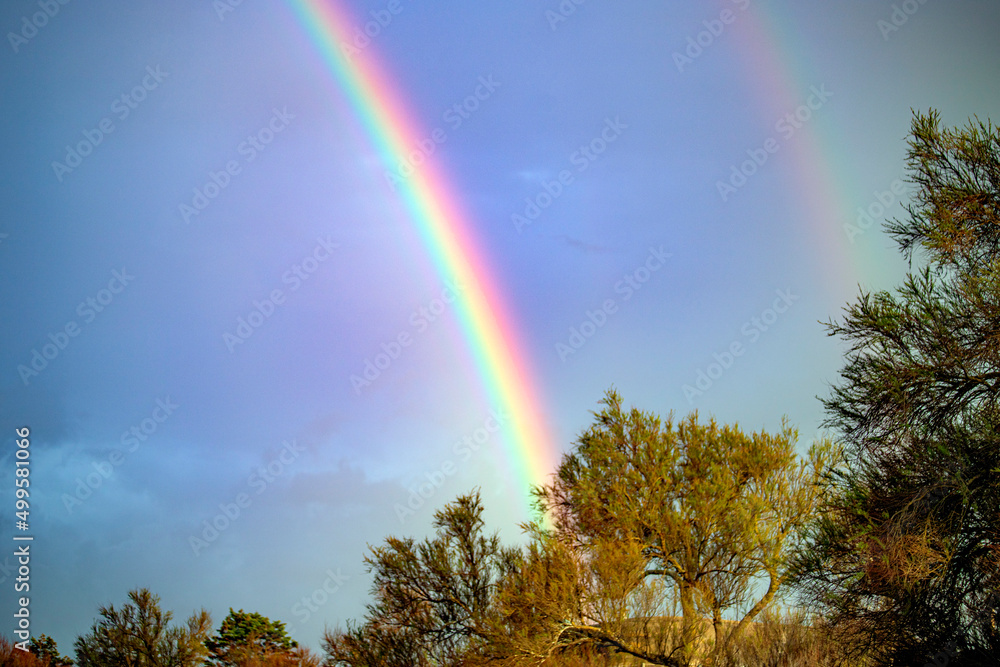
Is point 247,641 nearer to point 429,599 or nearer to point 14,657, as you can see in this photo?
point 14,657

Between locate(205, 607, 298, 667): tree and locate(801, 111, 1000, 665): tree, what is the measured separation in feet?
118

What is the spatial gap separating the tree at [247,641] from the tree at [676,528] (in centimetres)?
2337

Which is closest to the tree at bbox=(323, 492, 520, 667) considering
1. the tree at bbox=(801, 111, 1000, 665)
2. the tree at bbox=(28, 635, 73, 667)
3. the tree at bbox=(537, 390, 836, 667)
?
the tree at bbox=(537, 390, 836, 667)

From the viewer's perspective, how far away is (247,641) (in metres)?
51.3

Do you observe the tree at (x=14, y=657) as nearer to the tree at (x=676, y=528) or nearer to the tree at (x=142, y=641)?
the tree at (x=142, y=641)

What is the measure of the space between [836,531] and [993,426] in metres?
3.04

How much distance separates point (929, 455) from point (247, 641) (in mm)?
46909

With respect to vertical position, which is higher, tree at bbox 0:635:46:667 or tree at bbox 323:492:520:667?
tree at bbox 0:635:46:667

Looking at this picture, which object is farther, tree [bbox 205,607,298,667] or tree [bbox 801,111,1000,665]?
tree [bbox 205,607,298,667]

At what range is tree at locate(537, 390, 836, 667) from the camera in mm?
24719

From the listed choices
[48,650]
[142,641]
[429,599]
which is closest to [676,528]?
[429,599]

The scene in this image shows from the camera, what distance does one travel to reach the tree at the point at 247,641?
153 feet

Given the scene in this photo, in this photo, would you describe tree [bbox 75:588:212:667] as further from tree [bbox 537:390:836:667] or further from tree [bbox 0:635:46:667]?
tree [bbox 537:390:836:667]

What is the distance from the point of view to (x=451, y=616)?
29.3 meters
